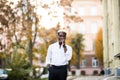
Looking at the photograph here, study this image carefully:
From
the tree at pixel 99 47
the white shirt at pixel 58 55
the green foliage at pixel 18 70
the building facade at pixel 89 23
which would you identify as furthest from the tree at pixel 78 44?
the white shirt at pixel 58 55

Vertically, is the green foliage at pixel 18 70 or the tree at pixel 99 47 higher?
the tree at pixel 99 47

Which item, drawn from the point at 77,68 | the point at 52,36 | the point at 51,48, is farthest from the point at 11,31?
the point at 77,68

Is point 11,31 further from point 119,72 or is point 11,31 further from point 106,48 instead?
point 119,72

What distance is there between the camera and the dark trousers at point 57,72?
9102 millimetres

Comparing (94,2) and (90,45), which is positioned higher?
(94,2)

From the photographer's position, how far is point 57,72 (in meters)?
9.12

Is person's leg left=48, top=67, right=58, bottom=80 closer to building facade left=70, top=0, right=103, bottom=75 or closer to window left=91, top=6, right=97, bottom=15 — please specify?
building facade left=70, top=0, right=103, bottom=75

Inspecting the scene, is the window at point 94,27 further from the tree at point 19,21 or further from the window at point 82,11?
the tree at point 19,21

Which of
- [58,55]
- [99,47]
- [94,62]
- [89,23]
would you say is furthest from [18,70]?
[89,23]

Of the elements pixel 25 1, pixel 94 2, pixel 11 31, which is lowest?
pixel 11 31

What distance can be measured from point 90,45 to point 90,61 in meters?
3.47

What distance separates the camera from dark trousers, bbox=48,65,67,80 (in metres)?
9.10

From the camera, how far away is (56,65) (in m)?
9.16

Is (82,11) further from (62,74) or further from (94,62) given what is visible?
(62,74)
